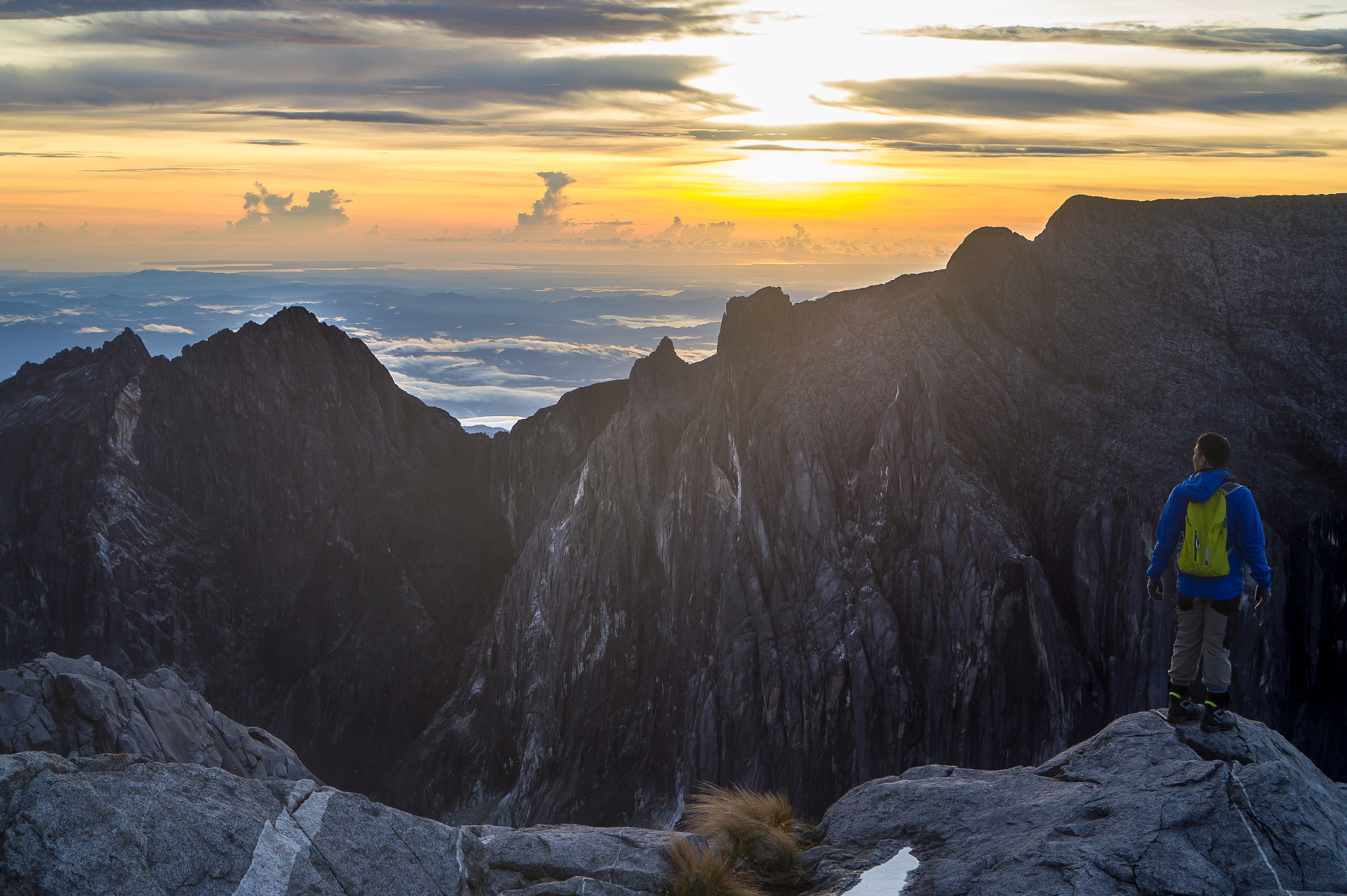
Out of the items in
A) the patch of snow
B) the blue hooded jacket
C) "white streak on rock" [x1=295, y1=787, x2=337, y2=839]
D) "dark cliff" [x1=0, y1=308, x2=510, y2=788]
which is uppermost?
the blue hooded jacket

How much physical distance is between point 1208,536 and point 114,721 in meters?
40.4

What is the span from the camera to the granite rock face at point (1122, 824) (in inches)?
433

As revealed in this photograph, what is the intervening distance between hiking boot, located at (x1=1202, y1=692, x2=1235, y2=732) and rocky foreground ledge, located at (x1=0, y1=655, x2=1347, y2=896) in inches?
7.0

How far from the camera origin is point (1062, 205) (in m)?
51.8

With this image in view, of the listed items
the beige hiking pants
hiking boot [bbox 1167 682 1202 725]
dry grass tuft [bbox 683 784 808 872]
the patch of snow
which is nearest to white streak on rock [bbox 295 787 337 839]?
dry grass tuft [bbox 683 784 808 872]

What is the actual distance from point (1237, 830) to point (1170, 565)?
96.6 ft

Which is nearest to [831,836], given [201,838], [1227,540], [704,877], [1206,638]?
[704,877]

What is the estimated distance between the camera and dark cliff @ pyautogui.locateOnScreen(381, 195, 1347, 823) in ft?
127

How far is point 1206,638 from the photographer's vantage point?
45.3ft

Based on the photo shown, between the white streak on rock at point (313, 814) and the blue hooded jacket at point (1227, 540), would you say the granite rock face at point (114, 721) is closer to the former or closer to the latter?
the white streak on rock at point (313, 814)

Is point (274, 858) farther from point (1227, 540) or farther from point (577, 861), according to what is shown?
point (1227, 540)

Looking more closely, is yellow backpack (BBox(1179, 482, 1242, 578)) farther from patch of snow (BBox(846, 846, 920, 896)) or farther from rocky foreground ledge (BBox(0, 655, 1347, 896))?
patch of snow (BBox(846, 846, 920, 896))

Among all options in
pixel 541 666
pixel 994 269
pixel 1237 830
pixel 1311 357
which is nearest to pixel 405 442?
pixel 541 666

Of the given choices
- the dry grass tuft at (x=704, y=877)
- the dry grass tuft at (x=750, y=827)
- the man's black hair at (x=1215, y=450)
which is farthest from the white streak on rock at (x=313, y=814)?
the man's black hair at (x=1215, y=450)
